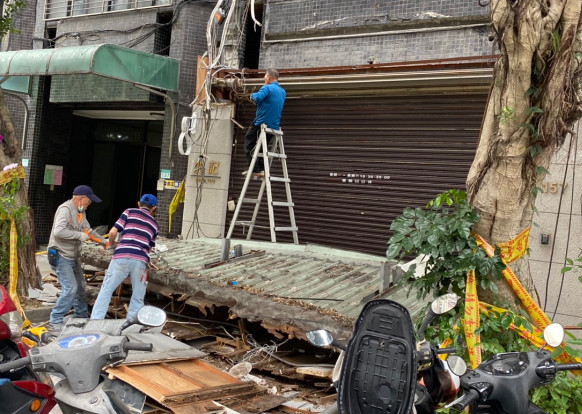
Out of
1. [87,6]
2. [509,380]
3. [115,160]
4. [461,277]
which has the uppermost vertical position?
[87,6]

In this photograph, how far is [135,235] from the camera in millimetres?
7562

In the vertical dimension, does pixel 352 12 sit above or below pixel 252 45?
above

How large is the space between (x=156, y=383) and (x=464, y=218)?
3.11m

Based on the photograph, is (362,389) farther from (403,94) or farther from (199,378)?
(403,94)

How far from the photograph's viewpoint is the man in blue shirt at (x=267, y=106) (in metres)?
9.47

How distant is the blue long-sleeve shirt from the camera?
31.0 ft

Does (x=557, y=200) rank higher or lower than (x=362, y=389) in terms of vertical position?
higher

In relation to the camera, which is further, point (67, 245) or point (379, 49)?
point (379, 49)

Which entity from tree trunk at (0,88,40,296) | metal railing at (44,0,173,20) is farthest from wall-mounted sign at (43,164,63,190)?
tree trunk at (0,88,40,296)

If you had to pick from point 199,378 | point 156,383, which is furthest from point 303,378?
point 156,383

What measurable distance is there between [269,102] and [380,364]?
22.9ft

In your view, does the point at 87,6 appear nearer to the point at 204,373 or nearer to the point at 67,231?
the point at 67,231

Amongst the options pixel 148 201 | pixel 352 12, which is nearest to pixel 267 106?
pixel 352 12

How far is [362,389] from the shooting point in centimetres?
316
